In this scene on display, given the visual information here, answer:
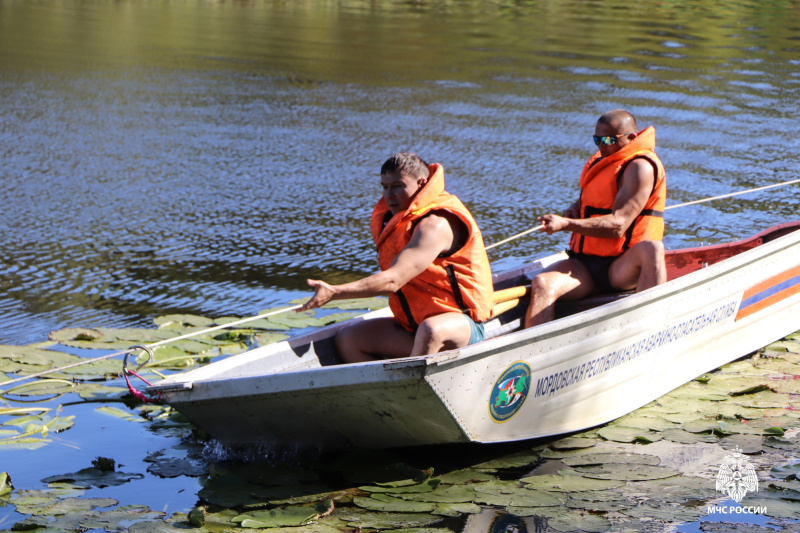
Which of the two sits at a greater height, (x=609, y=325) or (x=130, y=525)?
(x=609, y=325)

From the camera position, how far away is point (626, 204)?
474 cm

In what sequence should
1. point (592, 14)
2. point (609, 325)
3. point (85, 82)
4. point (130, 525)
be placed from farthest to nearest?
point (592, 14) < point (85, 82) < point (609, 325) < point (130, 525)

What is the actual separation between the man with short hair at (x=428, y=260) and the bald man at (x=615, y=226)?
2.51 ft

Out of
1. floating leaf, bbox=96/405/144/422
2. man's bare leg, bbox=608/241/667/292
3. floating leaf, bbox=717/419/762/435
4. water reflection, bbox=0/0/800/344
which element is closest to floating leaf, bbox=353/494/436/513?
floating leaf, bbox=96/405/144/422

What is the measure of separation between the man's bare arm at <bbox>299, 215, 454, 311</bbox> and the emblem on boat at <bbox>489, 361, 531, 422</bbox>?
0.58 m

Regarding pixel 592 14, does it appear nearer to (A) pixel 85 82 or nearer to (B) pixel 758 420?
(A) pixel 85 82

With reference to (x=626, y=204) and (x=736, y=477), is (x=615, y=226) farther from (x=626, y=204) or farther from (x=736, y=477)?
(x=736, y=477)

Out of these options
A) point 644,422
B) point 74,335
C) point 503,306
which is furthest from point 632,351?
point 74,335

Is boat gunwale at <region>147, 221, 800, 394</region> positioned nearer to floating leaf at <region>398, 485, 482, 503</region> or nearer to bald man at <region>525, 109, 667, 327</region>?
bald man at <region>525, 109, 667, 327</region>

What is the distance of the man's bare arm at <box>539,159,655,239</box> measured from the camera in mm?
4629

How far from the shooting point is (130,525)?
3.55 m

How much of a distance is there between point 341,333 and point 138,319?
195 centimetres

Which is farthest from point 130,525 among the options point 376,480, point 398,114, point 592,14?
point 592,14

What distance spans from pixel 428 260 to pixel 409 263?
3.5 inches
